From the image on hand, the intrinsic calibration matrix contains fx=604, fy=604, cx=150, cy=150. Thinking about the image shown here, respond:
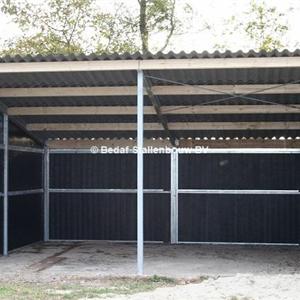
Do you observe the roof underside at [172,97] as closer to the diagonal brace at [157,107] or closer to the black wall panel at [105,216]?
the diagonal brace at [157,107]

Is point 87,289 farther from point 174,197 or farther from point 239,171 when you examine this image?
point 239,171

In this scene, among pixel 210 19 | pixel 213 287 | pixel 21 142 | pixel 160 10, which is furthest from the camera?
pixel 210 19

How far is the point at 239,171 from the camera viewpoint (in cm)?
1243

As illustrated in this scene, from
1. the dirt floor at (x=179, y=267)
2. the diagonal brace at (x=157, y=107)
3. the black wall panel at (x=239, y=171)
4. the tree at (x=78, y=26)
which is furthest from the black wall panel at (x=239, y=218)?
the tree at (x=78, y=26)

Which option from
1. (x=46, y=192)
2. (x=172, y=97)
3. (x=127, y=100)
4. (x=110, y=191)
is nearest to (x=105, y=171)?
(x=110, y=191)

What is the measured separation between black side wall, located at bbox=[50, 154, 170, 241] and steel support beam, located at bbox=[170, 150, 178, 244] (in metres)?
0.10

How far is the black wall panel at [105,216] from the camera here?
496 inches

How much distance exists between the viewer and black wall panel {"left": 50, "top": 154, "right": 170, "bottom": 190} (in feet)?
41.5

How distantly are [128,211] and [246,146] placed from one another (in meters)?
2.80

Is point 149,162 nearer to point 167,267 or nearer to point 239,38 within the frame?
point 167,267

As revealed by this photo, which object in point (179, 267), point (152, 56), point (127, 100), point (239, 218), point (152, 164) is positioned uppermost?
point (152, 56)

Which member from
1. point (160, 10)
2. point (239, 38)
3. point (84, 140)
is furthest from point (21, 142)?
point (239, 38)

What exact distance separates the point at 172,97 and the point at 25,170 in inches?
138

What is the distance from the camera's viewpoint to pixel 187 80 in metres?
9.03
